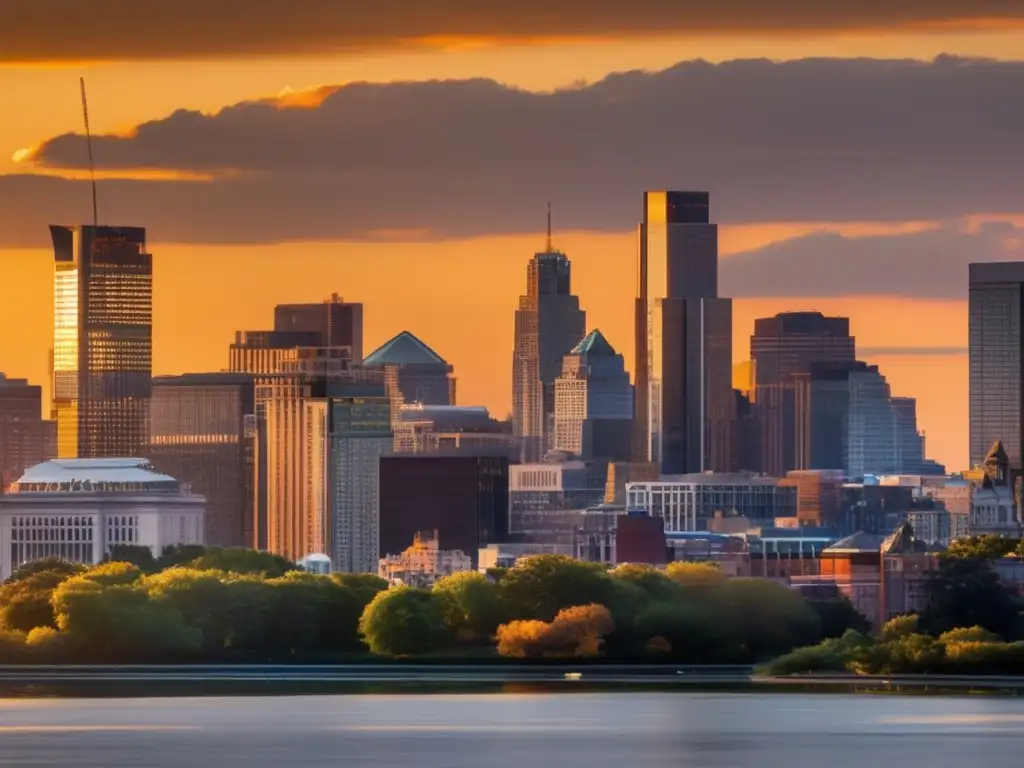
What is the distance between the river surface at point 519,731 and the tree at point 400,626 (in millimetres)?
19233

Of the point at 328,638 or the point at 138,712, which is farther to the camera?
the point at 328,638

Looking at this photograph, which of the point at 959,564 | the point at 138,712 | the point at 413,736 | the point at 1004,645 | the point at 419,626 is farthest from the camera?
the point at 959,564

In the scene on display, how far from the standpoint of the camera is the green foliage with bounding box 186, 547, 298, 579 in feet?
491

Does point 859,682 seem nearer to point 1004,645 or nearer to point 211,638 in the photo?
point 1004,645

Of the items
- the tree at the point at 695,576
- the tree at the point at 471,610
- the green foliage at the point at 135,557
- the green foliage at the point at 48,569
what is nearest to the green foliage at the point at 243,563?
the green foliage at the point at 48,569

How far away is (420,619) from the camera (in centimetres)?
11669

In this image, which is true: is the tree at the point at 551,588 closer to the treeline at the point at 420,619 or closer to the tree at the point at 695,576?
the treeline at the point at 420,619

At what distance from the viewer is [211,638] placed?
11919cm

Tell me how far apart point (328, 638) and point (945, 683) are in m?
25.8

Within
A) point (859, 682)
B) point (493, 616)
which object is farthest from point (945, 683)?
point (493, 616)

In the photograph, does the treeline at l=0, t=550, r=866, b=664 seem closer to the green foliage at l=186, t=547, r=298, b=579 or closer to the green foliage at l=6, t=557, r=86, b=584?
the green foliage at l=6, t=557, r=86, b=584

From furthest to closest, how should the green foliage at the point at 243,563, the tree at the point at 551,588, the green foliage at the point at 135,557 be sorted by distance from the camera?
the green foliage at the point at 135,557 → the green foliage at the point at 243,563 → the tree at the point at 551,588

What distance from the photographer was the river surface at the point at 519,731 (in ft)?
244

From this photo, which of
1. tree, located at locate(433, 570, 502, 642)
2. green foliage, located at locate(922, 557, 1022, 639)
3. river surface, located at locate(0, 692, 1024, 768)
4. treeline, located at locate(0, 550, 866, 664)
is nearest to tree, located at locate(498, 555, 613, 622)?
treeline, located at locate(0, 550, 866, 664)
